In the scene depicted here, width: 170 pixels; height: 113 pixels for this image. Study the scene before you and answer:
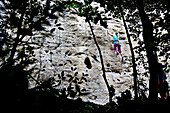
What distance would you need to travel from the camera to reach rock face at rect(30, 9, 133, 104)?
231 inches

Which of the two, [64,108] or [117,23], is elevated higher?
[117,23]

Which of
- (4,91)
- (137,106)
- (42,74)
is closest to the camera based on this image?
(4,91)

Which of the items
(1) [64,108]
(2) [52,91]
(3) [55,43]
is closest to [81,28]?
(3) [55,43]

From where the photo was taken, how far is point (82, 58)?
6.97m

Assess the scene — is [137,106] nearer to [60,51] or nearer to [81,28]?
[60,51]

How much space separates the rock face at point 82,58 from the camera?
5.87 metres

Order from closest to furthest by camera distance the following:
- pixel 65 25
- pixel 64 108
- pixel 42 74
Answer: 1. pixel 64 108
2. pixel 42 74
3. pixel 65 25

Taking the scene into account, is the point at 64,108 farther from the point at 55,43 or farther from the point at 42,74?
the point at 55,43

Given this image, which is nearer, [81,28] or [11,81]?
[11,81]

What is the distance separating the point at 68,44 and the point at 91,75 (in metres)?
2.40

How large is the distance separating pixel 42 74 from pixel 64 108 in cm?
476

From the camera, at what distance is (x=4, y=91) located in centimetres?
82

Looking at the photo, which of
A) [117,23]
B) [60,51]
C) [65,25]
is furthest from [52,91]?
[117,23]

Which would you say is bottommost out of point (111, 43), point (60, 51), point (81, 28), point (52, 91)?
point (52, 91)
